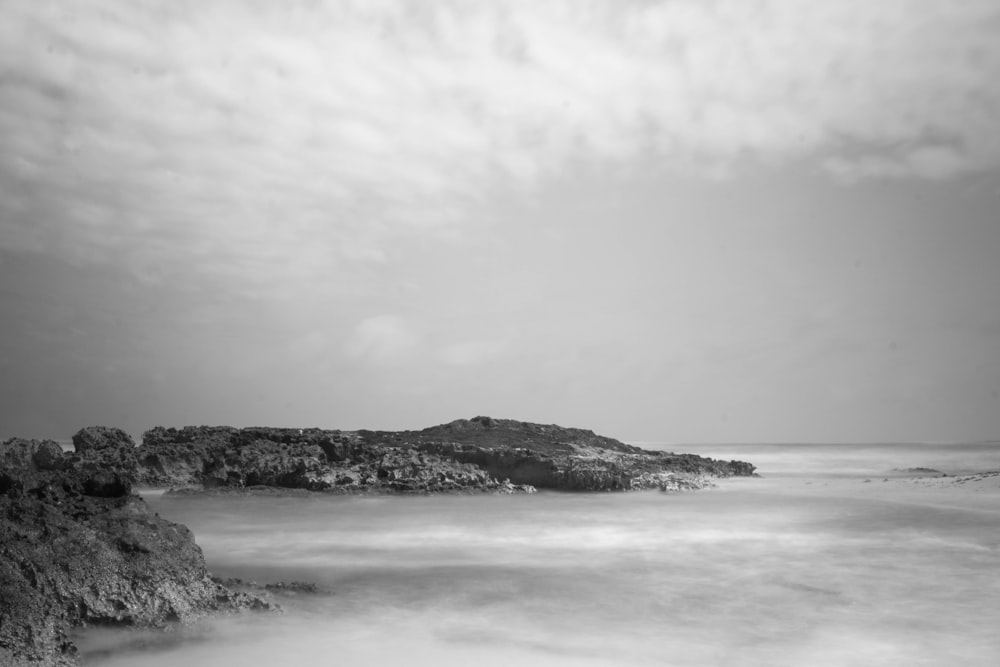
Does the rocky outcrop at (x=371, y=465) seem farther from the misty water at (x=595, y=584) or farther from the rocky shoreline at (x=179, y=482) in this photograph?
the misty water at (x=595, y=584)

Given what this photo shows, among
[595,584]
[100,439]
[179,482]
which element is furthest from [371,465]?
[595,584]

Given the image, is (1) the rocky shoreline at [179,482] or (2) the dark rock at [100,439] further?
(2) the dark rock at [100,439]

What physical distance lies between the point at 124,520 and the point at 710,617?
5.82 meters

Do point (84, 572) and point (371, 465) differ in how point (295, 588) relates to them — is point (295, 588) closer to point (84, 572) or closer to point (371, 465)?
point (84, 572)

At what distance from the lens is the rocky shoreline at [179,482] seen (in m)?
6.16

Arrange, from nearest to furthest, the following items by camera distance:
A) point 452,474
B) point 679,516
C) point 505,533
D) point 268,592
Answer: point 268,592 < point 505,533 < point 679,516 < point 452,474

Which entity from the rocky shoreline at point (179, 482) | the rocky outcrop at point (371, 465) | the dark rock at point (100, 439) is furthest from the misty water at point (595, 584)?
the dark rock at point (100, 439)

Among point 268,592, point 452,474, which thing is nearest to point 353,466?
point 452,474

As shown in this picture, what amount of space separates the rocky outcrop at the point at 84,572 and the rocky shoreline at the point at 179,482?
1 cm

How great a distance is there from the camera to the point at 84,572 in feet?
20.8

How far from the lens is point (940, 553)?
11711 millimetres

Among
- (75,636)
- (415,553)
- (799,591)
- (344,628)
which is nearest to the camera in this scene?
(75,636)

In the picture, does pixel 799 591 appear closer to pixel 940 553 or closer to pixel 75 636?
pixel 940 553

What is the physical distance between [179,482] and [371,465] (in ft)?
18.4
